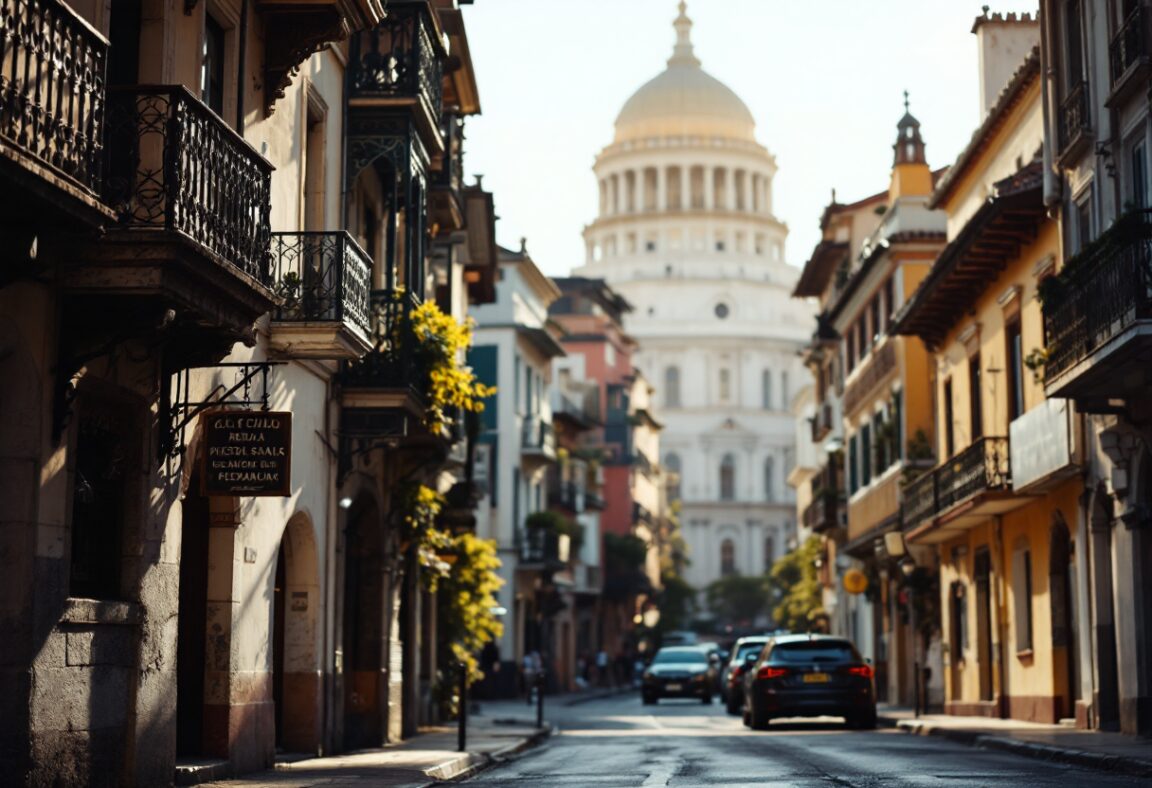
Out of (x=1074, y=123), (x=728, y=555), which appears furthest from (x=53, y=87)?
(x=728, y=555)

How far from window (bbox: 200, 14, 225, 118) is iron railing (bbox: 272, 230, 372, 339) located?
6.06ft

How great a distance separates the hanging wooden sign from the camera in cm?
1596

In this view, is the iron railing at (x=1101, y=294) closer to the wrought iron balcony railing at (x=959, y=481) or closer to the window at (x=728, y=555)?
the wrought iron balcony railing at (x=959, y=481)

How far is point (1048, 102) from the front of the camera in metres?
28.2

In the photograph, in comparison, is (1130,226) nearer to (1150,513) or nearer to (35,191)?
(1150,513)

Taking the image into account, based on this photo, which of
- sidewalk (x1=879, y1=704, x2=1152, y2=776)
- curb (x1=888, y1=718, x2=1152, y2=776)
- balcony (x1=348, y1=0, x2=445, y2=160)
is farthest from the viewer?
balcony (x1=348, y1=0, x2=445, y2=160)

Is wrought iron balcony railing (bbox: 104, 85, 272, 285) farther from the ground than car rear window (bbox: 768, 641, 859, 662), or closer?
farther from the ground

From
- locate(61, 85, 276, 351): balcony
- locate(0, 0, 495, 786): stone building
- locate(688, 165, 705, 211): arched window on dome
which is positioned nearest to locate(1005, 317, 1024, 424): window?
locate(0, 0, 495, 786): stone building

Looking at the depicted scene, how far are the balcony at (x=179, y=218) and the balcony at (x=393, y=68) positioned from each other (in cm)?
788

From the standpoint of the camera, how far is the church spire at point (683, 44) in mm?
175125

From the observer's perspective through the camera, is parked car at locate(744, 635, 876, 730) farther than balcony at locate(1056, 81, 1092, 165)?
Yes

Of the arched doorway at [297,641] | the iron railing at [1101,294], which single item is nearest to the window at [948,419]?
the iron railing at [1101,294]

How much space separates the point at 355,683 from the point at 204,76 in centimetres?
1056

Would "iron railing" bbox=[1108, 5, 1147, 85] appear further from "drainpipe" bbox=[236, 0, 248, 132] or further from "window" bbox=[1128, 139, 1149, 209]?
"drainpipe" bbox=[236, 0, 248, 132]
